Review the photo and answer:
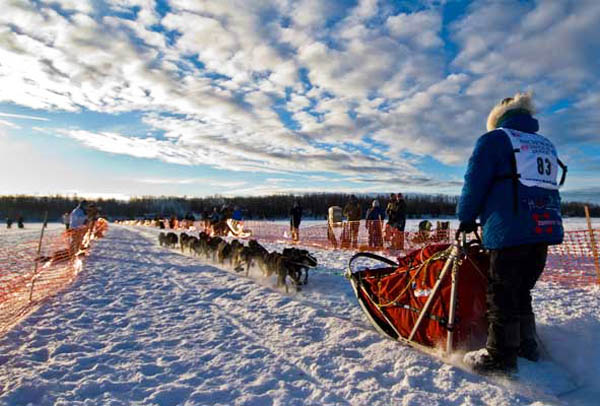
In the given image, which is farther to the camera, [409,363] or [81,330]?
[81,330]

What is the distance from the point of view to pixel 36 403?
2.29 meters

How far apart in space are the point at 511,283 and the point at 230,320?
280 centimetres

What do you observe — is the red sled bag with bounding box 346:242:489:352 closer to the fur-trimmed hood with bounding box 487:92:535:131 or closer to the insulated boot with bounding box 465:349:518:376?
the insulated boot with bounding box 465:349:518:376

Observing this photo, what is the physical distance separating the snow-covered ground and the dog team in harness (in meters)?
0.21

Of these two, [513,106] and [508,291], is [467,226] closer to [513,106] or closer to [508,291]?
[508,291]

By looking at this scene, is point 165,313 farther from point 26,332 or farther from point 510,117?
point 510,117

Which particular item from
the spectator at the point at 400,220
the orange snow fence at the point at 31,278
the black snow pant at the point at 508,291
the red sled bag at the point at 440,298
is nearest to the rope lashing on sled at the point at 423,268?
the red sled bag at the point at 440,298

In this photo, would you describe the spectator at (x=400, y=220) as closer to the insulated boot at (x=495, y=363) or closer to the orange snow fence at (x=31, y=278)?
the orange snow fence at (x=31, y=278)

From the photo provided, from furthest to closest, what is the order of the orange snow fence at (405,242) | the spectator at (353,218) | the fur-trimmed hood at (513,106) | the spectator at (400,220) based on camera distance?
the spectator at (353,218)
the spectator at (400,220)
the orange snow fence at (405,242)
the fur-trimmed hood at (513,106)

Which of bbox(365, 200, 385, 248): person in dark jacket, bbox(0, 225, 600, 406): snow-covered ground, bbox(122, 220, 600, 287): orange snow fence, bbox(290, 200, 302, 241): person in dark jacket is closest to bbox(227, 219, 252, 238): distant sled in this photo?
bbox(290, 200, 302, 241): person in dark jacket

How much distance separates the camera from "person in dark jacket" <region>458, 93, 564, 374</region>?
89.0 inches

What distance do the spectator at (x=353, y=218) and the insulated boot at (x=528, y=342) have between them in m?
8.89

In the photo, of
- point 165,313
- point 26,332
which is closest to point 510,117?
point 165,313

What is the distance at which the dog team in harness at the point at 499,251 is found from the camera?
7.46 ft
